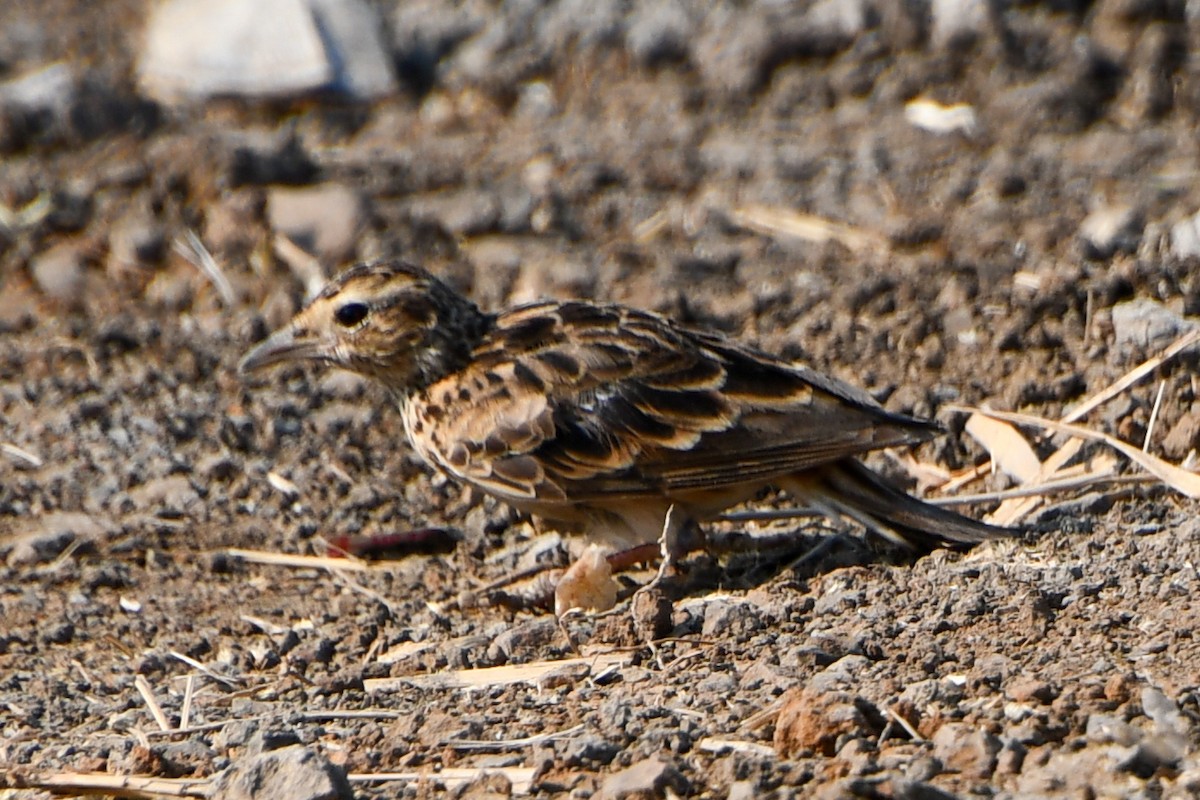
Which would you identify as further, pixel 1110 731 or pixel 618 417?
pixel 618 417

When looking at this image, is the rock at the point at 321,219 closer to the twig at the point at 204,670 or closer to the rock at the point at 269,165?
the rock at the point at 269,165

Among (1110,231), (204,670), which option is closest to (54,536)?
(204,670)

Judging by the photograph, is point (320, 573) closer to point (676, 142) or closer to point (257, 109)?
point (676, 142)

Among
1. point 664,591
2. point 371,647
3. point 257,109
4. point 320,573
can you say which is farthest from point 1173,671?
point 257,109

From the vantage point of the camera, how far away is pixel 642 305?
924 cm

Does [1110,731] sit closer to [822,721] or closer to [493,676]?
[822,721]

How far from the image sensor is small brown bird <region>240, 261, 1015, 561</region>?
22.4 ft

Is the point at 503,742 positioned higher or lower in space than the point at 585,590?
lower

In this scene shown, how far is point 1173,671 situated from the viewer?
17.0ft

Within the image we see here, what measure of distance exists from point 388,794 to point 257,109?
8.49 metres

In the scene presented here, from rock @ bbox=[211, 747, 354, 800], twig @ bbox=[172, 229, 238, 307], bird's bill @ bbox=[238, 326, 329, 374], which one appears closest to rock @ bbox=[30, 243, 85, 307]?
twig @ bbox=[172, 229, 238, 307]

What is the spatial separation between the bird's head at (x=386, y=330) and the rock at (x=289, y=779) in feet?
9.93

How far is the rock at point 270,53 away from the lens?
12.5 meters

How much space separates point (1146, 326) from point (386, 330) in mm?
3277
